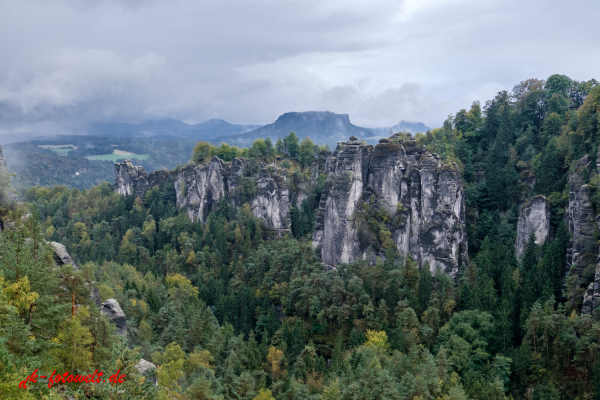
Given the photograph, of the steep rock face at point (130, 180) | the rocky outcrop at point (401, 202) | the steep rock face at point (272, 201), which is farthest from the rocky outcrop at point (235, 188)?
the rocky outcrop at point (401, 202)

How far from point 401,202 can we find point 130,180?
63.8 metres

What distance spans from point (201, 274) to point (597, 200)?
4890 cm

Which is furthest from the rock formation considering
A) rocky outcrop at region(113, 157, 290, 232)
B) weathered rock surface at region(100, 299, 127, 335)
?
weathered rock surface at region(100, 299, 127, 335)

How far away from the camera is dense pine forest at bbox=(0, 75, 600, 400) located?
2167cm

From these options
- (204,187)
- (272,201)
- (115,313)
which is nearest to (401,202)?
(272,201)

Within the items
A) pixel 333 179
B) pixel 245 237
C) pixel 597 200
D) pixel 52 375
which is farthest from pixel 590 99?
pixel 52 375

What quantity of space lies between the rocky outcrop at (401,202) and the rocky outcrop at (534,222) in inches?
254

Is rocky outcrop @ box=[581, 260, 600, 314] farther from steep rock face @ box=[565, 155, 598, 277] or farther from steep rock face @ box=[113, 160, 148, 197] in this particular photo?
steep rock face @ box=[113, 160, 148, 197]

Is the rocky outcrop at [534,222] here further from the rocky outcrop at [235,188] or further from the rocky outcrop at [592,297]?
the rocky outcrop at [235,188]

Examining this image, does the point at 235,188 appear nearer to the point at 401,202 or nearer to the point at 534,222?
the point at 401,202

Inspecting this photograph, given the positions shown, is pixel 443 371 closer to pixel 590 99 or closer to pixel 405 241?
pixel 405 241

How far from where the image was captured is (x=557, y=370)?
34.3 meters

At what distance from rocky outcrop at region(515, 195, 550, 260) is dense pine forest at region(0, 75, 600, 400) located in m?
1.33

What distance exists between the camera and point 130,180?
93.1 metres
